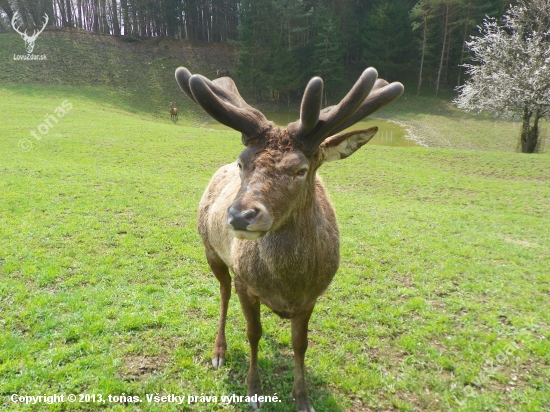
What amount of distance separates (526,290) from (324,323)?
4.08 meters

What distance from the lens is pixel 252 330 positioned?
3668mm

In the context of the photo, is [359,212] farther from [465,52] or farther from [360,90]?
[465,52]

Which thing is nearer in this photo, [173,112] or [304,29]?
[173,112]

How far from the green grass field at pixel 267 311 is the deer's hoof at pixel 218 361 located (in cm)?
9

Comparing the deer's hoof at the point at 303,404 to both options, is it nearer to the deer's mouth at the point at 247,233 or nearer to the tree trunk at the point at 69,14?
the deer's mouth at the point at 247,233

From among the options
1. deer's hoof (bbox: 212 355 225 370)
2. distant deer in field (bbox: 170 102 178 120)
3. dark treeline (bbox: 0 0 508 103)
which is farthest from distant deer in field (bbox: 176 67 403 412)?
dark treeline (bbox: 0 0 508 103)

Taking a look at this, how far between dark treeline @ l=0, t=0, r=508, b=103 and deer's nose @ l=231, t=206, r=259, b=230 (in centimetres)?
4067

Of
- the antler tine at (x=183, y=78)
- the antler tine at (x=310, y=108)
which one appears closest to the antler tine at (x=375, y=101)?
the antler tine at (x=310, y=108)

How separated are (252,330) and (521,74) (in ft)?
86.9

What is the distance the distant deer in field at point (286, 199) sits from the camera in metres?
2.37

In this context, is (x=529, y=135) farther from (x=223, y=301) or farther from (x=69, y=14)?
(x=69, y=14)

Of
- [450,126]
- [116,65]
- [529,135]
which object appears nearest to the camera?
[529,135]

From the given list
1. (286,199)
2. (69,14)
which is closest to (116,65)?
(69,14)

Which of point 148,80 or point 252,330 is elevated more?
point 148,80
